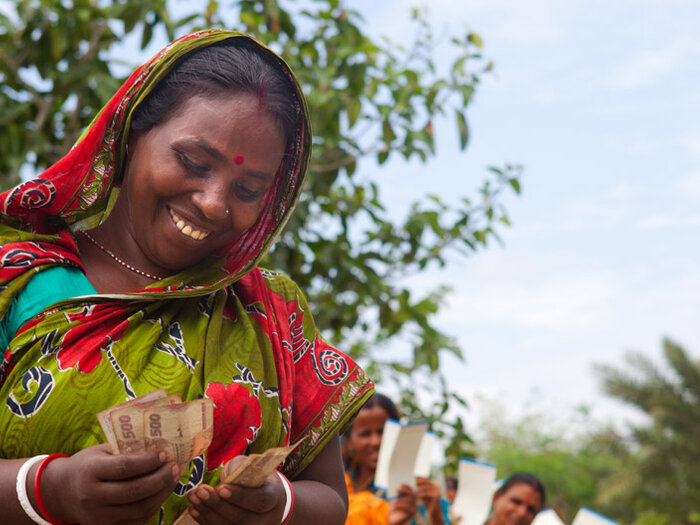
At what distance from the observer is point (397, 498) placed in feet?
12.5

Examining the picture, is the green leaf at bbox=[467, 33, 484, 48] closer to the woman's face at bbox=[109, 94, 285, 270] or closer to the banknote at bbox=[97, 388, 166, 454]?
the woman's face at bbox=[109, 94, 285, 270]

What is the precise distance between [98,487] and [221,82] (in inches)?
30.2

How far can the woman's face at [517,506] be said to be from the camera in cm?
539

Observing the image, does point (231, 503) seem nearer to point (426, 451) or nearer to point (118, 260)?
point (118, 260)

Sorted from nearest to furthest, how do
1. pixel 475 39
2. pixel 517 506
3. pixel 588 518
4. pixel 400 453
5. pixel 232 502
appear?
pixel 232 502, pixel 400 453, pixel 588 518, pixel 475 39, pixel 517 506

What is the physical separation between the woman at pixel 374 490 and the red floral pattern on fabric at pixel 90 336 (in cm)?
185

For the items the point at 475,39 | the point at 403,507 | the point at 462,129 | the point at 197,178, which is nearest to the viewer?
the point at 197,178

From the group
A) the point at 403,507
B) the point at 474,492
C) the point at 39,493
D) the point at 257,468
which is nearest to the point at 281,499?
the point at 257,468

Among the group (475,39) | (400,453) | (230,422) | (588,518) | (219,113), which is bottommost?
(230,422)

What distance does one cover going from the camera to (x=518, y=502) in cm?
545

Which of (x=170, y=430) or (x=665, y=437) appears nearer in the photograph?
(x=170, y=430)

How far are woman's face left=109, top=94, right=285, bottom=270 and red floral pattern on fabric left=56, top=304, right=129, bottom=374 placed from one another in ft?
0.59

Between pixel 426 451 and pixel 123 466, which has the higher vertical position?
pixel 426 451

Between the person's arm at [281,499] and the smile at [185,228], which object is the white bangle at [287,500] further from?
the smile at [185,228]
